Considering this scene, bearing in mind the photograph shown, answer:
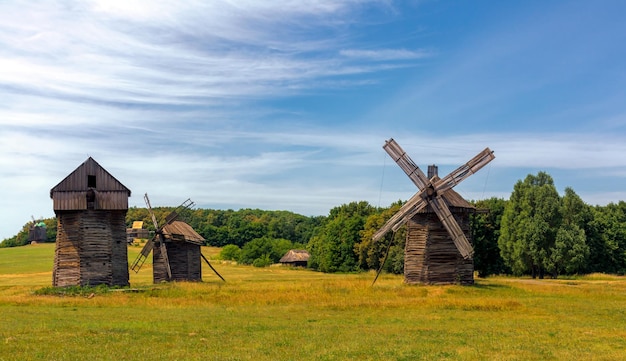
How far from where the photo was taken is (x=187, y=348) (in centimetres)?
1802

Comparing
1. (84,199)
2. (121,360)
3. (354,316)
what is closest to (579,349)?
(354,316)

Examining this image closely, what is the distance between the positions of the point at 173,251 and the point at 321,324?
3361cm

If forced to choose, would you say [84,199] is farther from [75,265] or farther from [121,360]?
[121,360]

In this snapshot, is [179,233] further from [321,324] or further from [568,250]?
[568,250]

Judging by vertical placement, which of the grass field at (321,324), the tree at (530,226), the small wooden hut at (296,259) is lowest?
the small wooden hut at (296,259)

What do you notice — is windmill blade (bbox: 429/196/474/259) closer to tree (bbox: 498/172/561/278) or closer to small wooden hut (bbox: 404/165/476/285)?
small wooden hut (bbox: 404/165/476/285)

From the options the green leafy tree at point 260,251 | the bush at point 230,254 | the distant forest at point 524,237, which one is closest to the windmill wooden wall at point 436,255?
the distant forest at point 524,237

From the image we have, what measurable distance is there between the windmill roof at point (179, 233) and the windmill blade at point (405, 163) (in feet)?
71.0

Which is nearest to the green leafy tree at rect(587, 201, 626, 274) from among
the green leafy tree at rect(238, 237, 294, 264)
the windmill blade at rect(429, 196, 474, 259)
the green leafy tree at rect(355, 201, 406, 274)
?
the green leafy tree at rect(355, 201, 406, 274)

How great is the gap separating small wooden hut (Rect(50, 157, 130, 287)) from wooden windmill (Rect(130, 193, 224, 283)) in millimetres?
8038

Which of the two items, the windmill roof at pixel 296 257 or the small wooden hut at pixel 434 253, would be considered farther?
the windmill roof at pixel 296 257

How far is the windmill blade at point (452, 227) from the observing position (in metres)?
42.1

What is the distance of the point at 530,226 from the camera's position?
63781 millimetres

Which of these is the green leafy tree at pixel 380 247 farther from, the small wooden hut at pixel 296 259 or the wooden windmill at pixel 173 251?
the wooden windmill at pixel 173 251
